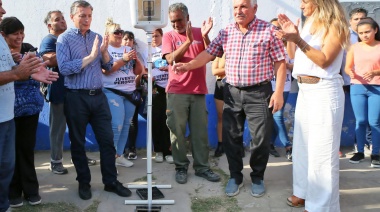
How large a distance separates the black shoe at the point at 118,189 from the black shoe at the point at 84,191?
212mm

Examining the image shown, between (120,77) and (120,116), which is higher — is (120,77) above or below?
above

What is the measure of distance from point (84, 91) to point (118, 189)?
3.65 feet

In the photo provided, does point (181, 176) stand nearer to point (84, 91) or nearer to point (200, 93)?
point (200, 93)

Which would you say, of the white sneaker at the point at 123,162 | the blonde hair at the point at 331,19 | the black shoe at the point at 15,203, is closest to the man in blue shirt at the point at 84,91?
the black shoe at the point at 15,203

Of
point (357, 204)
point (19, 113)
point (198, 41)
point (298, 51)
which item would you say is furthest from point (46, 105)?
point (357, 204)

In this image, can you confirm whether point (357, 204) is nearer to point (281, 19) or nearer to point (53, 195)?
point (281, 19)

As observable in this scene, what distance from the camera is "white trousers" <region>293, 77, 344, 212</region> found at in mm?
3770

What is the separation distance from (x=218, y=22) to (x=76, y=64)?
263cm

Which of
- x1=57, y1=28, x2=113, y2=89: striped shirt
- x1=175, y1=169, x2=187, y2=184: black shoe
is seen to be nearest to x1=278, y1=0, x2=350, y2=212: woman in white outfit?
x1=175, y1=169, x2=187, y2=184: black shoe

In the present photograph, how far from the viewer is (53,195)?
462cm

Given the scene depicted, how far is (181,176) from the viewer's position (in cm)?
503

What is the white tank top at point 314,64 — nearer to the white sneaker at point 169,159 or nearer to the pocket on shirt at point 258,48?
the pocket on shirt at point 258,48

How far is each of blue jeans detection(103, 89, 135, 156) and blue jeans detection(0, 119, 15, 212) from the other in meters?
1.70

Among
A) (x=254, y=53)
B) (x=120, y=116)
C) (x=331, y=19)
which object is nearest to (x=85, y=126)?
(x=120, y=116)
